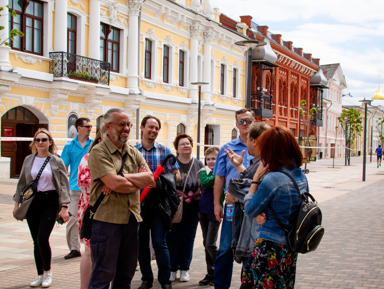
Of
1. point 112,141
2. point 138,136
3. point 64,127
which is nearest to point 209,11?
point 138,136

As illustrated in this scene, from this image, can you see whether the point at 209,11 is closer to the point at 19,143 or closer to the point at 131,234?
the point at 19,143

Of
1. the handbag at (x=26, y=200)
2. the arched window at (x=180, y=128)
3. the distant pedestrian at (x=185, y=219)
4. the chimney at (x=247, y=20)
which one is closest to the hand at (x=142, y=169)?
the distant pedestrian at (x=185, y=219)

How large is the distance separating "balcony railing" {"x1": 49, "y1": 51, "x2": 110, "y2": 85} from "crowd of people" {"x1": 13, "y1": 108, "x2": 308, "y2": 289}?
1369 centimetres

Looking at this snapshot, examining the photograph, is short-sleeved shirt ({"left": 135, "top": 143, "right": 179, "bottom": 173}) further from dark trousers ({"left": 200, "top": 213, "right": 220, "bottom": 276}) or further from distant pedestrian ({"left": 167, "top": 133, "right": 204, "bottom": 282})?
dark trousers ({"left": 200, "top": 213, "right": 220, "bottom": 276})

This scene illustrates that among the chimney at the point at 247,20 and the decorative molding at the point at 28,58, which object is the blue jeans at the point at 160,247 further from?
the chimney at the point at 247,20

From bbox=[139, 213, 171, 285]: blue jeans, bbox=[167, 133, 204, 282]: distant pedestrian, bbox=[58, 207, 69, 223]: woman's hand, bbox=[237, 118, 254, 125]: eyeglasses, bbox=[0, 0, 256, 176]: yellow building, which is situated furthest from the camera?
bbox=[0, 0, 256, 176]: yellow building

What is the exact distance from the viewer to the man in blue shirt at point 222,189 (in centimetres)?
534

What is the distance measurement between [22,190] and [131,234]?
225 cm

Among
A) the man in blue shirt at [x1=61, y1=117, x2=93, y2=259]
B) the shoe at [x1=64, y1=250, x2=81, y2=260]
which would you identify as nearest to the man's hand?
the man in blue shirt at [x1=61, y1=117, x2=93, y2=259]

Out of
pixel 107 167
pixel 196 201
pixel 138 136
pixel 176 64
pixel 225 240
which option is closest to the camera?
pixel 107 167

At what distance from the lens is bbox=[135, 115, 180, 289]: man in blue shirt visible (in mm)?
5883

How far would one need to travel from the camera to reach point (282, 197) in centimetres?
378

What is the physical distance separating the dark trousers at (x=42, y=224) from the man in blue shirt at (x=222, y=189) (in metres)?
1.97

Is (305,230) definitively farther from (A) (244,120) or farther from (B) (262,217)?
(A) (244,120)
